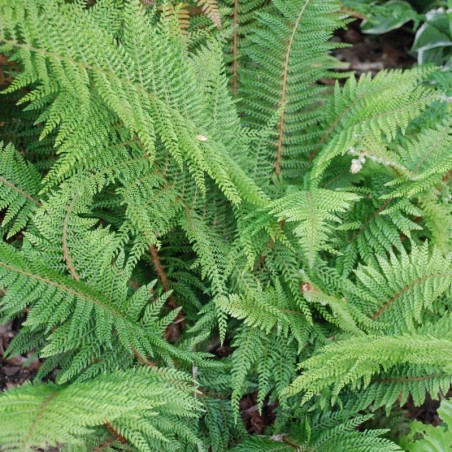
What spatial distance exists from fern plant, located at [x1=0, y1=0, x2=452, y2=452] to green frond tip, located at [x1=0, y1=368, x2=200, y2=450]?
0.04 feet

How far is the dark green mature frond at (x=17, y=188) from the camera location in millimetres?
2393

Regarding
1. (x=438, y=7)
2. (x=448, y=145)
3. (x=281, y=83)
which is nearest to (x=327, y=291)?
(x=448, y=145)

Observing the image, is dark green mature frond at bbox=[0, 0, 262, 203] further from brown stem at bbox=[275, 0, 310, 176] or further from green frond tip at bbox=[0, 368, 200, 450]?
green frond tip at bbox=[0, 368, 200, 450]

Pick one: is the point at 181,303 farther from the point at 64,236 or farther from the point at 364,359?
the point at 364,359

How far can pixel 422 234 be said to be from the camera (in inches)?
109

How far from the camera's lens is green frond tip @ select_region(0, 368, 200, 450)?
5.38 ft

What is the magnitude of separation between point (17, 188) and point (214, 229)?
94 cm

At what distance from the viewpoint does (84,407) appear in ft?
5.74

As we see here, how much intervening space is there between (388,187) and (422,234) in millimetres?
331

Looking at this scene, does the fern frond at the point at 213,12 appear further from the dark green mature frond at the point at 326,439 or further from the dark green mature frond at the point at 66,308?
the dark green mature frond at the point at 326,439

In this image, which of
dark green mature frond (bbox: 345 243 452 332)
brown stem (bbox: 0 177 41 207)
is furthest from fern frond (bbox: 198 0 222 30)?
dark green mature frond (bbox: 345 243 452 332)

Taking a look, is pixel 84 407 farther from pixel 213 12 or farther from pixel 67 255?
pixel 213 12

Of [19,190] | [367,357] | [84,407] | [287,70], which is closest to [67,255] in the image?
[19,190]

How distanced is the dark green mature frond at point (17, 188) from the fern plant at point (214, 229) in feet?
0.03
